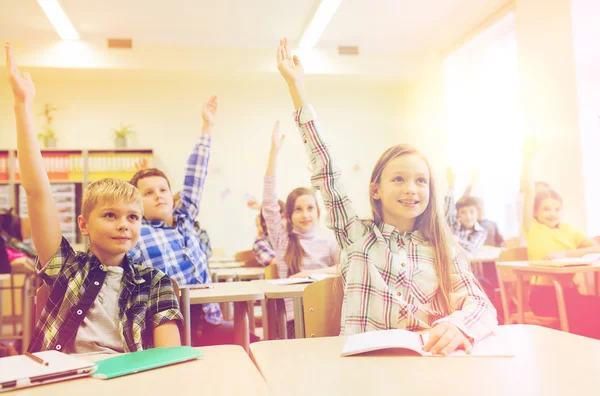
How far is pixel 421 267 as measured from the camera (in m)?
1.38

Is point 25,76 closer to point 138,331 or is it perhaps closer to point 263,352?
point 138,331

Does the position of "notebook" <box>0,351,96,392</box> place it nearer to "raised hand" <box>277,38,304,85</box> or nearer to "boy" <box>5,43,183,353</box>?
"boy" <box>5,43,183,353</box>

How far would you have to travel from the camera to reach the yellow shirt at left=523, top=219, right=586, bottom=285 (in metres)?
3.46

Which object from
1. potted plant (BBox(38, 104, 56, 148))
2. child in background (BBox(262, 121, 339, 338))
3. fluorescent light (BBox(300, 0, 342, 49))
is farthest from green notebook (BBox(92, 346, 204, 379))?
potted plant (BBox(38, 104, 56, 148))

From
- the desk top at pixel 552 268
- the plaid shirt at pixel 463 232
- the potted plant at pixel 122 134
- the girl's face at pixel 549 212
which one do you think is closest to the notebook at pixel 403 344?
the desk top at pixel 552 268

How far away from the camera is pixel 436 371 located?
32.5 inches

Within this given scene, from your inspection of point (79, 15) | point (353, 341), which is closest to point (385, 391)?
point (353, 341)

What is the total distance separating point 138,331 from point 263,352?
43cm

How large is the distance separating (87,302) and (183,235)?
1164 mm

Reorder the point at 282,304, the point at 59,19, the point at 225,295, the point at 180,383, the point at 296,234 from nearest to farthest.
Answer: the point at 180,383 < the point at 225,295 < the point at 282,304 < the point at 296,234 < the point at 59,19

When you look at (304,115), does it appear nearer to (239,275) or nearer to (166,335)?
(166,335)

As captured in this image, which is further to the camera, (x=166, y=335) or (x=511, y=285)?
(x=511, y=285)

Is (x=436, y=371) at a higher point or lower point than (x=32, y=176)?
lower

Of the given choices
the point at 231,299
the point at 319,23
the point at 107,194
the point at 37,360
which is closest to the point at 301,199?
the point at 231,299
